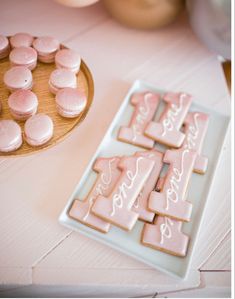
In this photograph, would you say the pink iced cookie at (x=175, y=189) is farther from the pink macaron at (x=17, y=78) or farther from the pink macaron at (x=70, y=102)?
the pink macaron at (x=17, y=78)

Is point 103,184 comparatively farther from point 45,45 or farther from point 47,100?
point 45,45

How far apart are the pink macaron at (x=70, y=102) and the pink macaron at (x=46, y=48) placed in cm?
11

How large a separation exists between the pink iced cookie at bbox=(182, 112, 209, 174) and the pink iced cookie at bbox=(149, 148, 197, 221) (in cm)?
2

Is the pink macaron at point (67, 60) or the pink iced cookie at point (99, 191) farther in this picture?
the pink macaron at point (67, 60)

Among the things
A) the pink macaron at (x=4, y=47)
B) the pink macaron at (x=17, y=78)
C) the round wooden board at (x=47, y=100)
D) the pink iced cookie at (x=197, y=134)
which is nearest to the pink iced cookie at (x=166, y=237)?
the pink iced cookie at (x=197, y=134)

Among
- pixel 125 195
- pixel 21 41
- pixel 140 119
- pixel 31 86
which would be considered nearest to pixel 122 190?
pixel 125 195

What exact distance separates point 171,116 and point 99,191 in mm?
213

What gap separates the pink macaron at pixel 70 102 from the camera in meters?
0.63

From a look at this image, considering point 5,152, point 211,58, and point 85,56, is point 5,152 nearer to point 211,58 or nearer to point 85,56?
point 85,56

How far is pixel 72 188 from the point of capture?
1.90 ft

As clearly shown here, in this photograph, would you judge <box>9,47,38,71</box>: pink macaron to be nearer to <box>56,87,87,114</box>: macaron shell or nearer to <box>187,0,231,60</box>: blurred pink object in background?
<box>56,87,87,114</box>: macaron shell

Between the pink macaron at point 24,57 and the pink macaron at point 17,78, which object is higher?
the pink macaron at point 24,57

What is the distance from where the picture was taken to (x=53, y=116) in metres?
0.64

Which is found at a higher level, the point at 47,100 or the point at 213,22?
the point at 213,22
